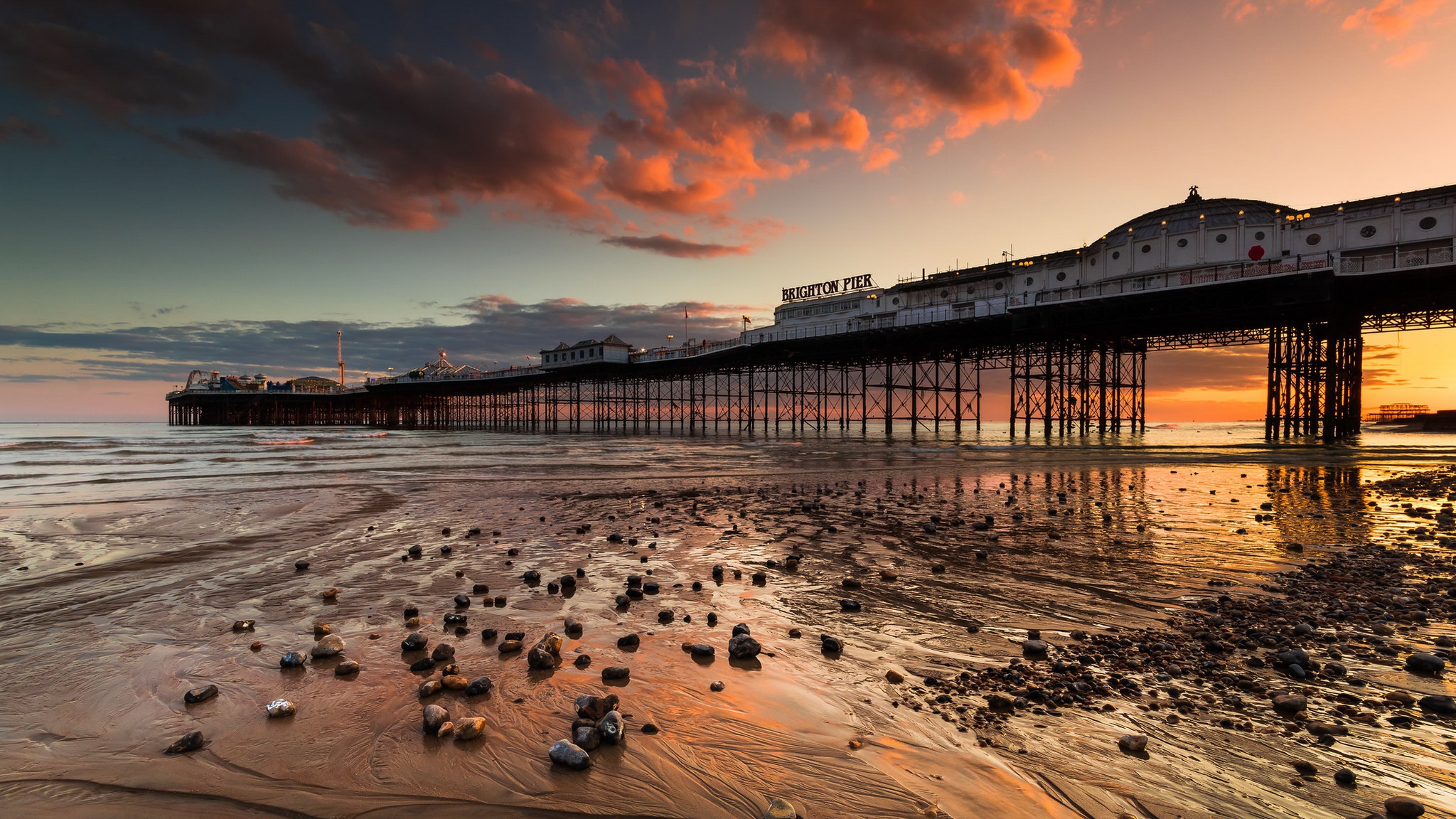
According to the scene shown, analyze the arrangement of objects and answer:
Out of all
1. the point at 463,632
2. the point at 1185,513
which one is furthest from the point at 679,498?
the point at 1185,513

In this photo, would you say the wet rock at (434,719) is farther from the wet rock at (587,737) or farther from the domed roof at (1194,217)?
the domed roof at (1194,217)

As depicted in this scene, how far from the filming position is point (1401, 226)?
34500mm

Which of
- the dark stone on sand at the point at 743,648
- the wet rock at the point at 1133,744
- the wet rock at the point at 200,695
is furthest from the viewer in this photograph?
the dark stone on sand at the point at 743,648

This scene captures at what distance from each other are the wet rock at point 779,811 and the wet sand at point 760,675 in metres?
0.14

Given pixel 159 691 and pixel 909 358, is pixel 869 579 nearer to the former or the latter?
pixel 159 691

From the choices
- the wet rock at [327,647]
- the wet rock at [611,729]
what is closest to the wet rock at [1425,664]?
the wet rock at [611,729]

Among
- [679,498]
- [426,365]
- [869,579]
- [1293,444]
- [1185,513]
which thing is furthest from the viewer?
[426,365]

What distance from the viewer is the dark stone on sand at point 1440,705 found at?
378 centimetres

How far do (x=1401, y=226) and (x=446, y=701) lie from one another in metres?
53.6

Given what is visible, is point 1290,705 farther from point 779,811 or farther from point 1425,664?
point 779,811

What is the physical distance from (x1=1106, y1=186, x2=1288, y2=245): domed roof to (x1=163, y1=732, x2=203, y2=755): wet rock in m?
53.5

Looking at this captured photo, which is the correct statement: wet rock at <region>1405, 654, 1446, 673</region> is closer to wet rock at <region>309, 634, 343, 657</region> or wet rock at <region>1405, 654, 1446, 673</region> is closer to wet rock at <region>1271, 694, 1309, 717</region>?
wet rock at <region>1271, 694, 1309, 717</region>

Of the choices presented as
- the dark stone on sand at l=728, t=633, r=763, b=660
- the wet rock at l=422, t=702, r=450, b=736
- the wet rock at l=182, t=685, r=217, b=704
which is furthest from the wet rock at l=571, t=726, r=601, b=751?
the wet rock at l=182, t=685, r=217, b=704

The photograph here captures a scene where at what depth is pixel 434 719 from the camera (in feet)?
12.6
